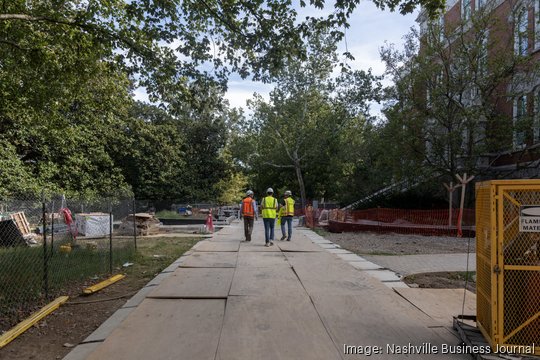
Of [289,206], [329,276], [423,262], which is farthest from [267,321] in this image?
[289,206]

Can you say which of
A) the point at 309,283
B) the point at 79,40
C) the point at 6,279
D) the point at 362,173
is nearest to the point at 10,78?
the point at 79,40

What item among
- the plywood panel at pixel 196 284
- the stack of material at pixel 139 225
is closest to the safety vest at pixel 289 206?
the plywood panel at pixel 196 284

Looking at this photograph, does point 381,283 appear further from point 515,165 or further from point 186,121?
point 186,121

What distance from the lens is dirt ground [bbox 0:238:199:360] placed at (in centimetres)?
515

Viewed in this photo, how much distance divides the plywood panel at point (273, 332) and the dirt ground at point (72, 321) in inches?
75.1

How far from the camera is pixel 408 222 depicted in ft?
66.5

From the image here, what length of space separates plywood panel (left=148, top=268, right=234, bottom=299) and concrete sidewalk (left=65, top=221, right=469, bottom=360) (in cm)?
2

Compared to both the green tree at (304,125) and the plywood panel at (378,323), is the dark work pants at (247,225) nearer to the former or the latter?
the plywood panel at (378,323)

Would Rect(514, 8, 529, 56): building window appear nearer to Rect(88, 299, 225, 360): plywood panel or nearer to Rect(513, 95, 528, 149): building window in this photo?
Rect(513, 95, 528, 149): building window

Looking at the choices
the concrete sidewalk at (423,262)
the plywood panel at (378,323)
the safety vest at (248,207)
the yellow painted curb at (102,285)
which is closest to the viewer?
the plywood panel at (378,323)

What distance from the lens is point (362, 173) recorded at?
1272 inches

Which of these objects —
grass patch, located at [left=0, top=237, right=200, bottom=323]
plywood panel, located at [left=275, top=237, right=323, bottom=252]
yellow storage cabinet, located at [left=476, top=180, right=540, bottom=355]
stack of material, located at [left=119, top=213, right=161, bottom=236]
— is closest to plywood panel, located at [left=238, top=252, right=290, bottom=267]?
plywood panel, located at [left=275, top=237, right=323, bottom=252]

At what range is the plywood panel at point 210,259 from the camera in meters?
9.91

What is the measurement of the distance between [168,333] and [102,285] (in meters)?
3.87
